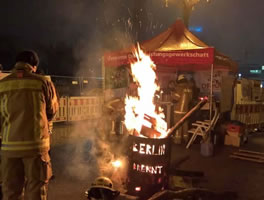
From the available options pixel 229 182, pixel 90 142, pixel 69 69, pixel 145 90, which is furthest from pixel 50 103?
pixel 69 69

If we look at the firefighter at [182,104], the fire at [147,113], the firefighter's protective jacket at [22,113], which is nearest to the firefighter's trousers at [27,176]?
the firefighter's protective jacket at [22,113]

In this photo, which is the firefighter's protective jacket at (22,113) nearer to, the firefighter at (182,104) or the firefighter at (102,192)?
the firefighter at (102,192)

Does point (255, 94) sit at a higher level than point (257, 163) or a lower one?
higher

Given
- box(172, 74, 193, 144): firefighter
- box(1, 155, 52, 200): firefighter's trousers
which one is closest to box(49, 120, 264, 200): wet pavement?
box(172, 74, 193, 144): firefighter

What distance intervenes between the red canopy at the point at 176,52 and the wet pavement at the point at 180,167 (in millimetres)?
2634

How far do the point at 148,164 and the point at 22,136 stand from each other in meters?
2.02

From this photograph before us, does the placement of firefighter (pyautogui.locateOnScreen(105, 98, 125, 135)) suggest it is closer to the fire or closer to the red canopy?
the red canopy

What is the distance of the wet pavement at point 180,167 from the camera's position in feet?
16.3

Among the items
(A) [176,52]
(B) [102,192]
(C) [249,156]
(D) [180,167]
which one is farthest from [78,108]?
(B) [102,192]

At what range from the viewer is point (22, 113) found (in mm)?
3117

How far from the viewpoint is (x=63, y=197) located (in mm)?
4469

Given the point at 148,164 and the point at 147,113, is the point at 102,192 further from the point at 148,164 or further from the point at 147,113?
the point at 147,113

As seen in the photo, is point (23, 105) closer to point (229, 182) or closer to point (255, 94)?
point (229, 182)

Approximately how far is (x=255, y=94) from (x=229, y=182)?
7.80 m
